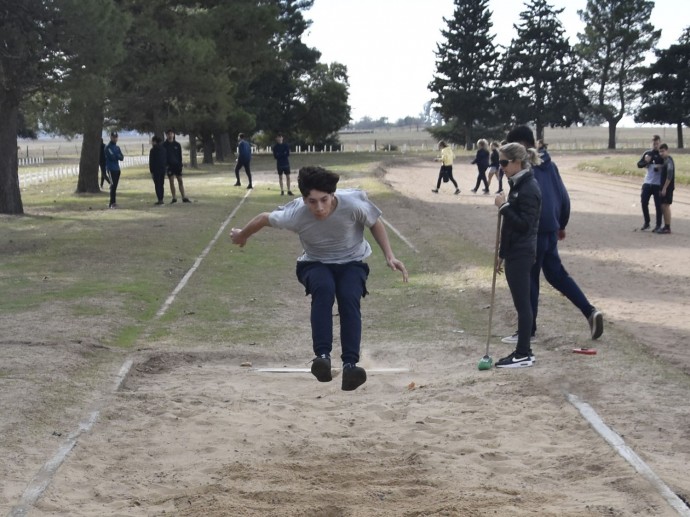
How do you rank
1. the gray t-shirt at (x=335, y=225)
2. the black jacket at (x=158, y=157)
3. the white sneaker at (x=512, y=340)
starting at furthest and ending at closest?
the black jacket at (x=158, y=157)
the white sneaker at (x=512, y=340)
the gray t-shirt at (x=335, y=225)

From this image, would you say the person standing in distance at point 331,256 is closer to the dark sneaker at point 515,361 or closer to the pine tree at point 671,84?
the dark sneaker at point 515,361

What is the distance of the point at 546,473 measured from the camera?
6875 mm

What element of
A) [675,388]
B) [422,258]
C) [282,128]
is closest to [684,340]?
[675,388]

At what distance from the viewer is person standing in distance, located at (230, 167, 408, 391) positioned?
7.80 m

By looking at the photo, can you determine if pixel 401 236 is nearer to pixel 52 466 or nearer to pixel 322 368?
pixel 322 368

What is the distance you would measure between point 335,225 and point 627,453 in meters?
2.68

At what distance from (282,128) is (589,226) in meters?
60.0

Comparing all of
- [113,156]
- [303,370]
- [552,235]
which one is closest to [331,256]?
[303,370]

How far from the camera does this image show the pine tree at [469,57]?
97188 mm

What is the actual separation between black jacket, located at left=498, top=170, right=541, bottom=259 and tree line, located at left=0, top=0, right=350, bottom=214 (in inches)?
602

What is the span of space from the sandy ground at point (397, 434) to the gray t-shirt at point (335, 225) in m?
1.36

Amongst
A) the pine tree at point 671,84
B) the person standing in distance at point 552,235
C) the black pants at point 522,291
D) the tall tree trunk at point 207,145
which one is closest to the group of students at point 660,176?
the person standing in distance at point 552,235

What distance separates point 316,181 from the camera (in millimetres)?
7684

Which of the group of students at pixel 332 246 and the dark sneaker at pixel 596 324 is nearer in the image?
the group of students at pixel 332 246
